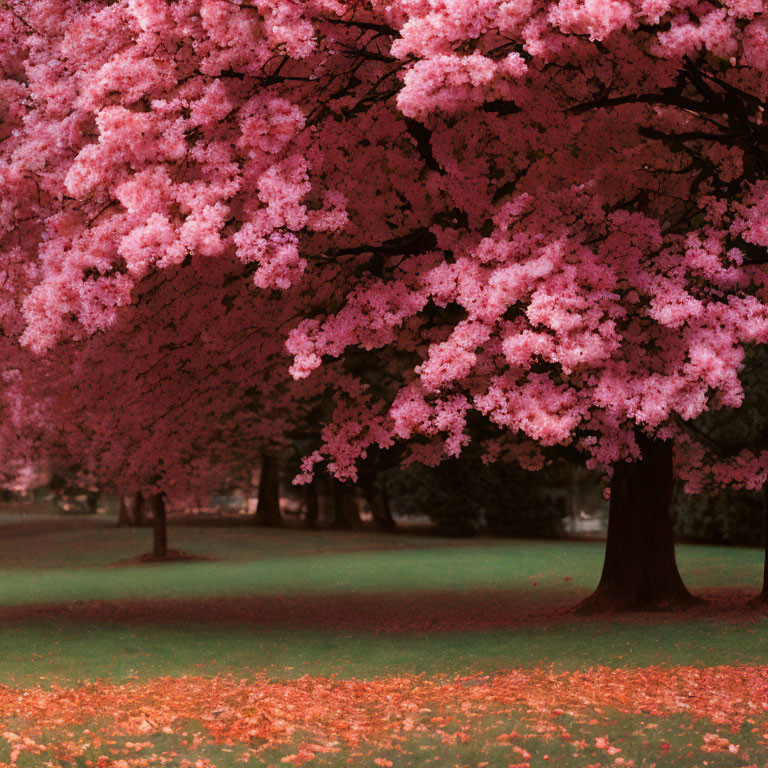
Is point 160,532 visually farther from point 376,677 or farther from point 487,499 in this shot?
point 376,677

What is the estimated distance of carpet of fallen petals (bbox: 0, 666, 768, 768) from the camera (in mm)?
8320

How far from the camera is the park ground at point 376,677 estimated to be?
27.8 ft

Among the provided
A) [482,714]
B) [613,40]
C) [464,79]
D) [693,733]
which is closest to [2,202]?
[464,79]

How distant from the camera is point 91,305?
32.7 ft

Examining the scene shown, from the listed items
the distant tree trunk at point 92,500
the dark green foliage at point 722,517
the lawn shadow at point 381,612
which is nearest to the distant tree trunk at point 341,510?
the dark green foliage at point 722,517

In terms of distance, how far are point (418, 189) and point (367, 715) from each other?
20.4ft

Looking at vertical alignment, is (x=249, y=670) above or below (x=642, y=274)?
below

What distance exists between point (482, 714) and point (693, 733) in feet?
6.25

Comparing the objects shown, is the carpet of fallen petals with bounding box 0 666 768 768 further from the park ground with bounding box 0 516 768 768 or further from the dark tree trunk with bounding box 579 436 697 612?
the dark tree trunk with bounding box 579 436 697 612

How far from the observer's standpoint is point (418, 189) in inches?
502

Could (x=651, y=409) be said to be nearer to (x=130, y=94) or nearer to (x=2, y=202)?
(x=130, y=94)

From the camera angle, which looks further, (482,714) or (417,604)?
(417,604)

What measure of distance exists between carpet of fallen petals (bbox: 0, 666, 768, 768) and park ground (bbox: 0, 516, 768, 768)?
30mm

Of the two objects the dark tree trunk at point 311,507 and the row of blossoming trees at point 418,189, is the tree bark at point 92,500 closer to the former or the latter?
the dark tree trunk at point 311,507
